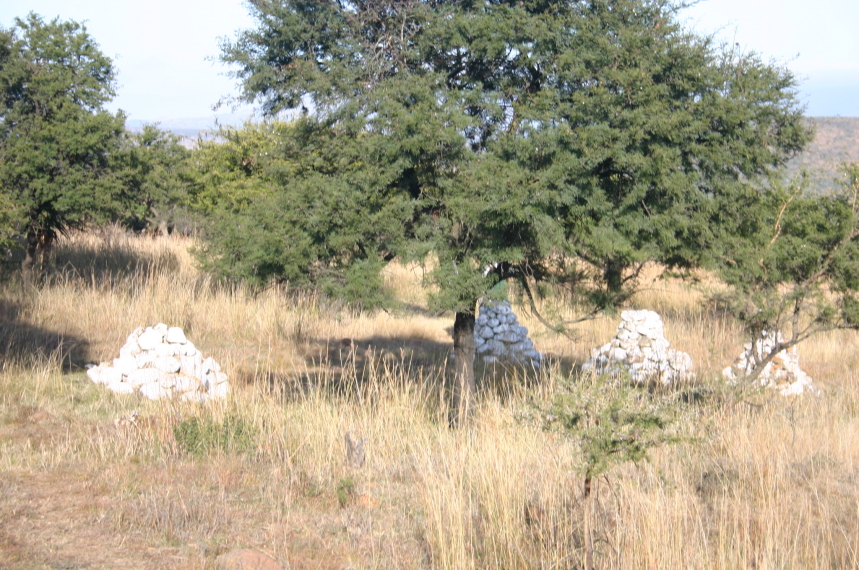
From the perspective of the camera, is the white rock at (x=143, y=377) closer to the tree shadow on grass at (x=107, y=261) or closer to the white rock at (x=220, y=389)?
the white rock at (x=220, y=389)

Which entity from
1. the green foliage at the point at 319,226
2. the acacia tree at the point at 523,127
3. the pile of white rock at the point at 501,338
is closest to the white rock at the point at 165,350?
the green foliage at the point at 319,226

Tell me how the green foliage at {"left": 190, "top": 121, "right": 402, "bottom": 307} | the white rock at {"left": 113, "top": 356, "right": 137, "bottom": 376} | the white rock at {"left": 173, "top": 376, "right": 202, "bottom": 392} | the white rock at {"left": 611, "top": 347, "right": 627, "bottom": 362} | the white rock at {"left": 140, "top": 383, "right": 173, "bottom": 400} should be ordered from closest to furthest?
1. the green foliage at {"left": 190, "top": 121, "right": 402, "bottom": 307}
2. the white rock at {"left": 140, "top": 383, "right": 173, "bottom": 400}
3. the white rock at {"left": 173, "top": 376, "right": 202, "bottom": 392}
4. the white rock at {"left": 113, "top": 356, "right": 137, "bottom": 376}
5. the white rock at {"left": 611, "top": 347, "right": 627, "bottom": 362}

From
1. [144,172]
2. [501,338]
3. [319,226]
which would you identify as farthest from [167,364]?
[144,172]

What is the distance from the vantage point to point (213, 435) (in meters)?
6.98

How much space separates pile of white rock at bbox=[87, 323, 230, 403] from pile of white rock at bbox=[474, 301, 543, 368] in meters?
5.08

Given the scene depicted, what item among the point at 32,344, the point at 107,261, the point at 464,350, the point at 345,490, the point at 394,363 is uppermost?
the point at 107,261

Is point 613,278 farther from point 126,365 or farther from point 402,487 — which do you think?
point 126,365

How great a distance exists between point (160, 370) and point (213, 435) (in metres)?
3.20

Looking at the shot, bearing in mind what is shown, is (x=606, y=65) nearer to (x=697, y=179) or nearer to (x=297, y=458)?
(x=697, y=179)

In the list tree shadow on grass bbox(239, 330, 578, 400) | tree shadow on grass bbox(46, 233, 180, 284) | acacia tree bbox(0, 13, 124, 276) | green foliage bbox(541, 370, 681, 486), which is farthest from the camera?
tree shadow on grass bbox(46, 233, 180, 284)

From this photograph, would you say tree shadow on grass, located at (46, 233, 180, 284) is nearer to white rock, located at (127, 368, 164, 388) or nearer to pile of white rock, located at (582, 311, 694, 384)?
white rock, located at (127, 368, 164, 388)


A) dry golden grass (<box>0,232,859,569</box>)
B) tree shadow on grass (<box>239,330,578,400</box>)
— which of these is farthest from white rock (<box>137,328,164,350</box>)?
tree shadow on grass (<box>239,330,578,400</box>)

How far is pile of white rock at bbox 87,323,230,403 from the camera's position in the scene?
945cm

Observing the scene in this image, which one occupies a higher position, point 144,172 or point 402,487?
point 144,172
